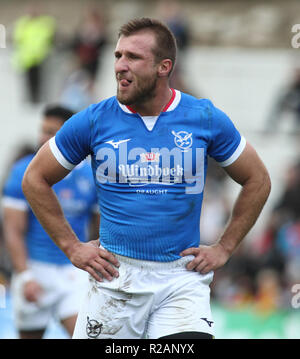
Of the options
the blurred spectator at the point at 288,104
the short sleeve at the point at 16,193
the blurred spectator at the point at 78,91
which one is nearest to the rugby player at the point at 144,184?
the short sleeve at the point at 16,193

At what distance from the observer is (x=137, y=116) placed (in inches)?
193

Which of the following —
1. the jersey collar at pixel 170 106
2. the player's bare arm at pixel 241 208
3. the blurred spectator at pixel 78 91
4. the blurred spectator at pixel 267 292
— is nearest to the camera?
the jersey collar at pixel 170 106

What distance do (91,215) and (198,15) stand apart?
1237cm

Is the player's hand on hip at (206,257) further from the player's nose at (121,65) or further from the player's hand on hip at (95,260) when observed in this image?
the player's nose at (121,65)

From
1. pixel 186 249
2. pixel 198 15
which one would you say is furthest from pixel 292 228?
pixel 198 15

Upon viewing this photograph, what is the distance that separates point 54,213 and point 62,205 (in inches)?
82.8

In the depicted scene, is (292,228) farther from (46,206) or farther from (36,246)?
(46,206)

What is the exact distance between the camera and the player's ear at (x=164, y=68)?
4938mm

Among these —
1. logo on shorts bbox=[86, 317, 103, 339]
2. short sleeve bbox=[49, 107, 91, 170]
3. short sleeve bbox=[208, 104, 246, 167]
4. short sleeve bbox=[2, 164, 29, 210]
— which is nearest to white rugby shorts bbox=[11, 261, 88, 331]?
short sleeve bbox=[2, 164, 29, 210]

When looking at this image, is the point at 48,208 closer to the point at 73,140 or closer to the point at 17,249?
the point at 73,140

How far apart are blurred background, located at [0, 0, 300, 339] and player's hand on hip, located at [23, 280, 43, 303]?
177 inches

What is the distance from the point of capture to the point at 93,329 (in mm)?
4984

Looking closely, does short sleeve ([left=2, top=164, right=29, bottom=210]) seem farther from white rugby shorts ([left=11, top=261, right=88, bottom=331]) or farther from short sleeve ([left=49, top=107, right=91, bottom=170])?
short sleeve ([left=49, top=107, right=91, bottom=170])

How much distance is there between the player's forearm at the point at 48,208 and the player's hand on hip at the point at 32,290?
221 centimetres
